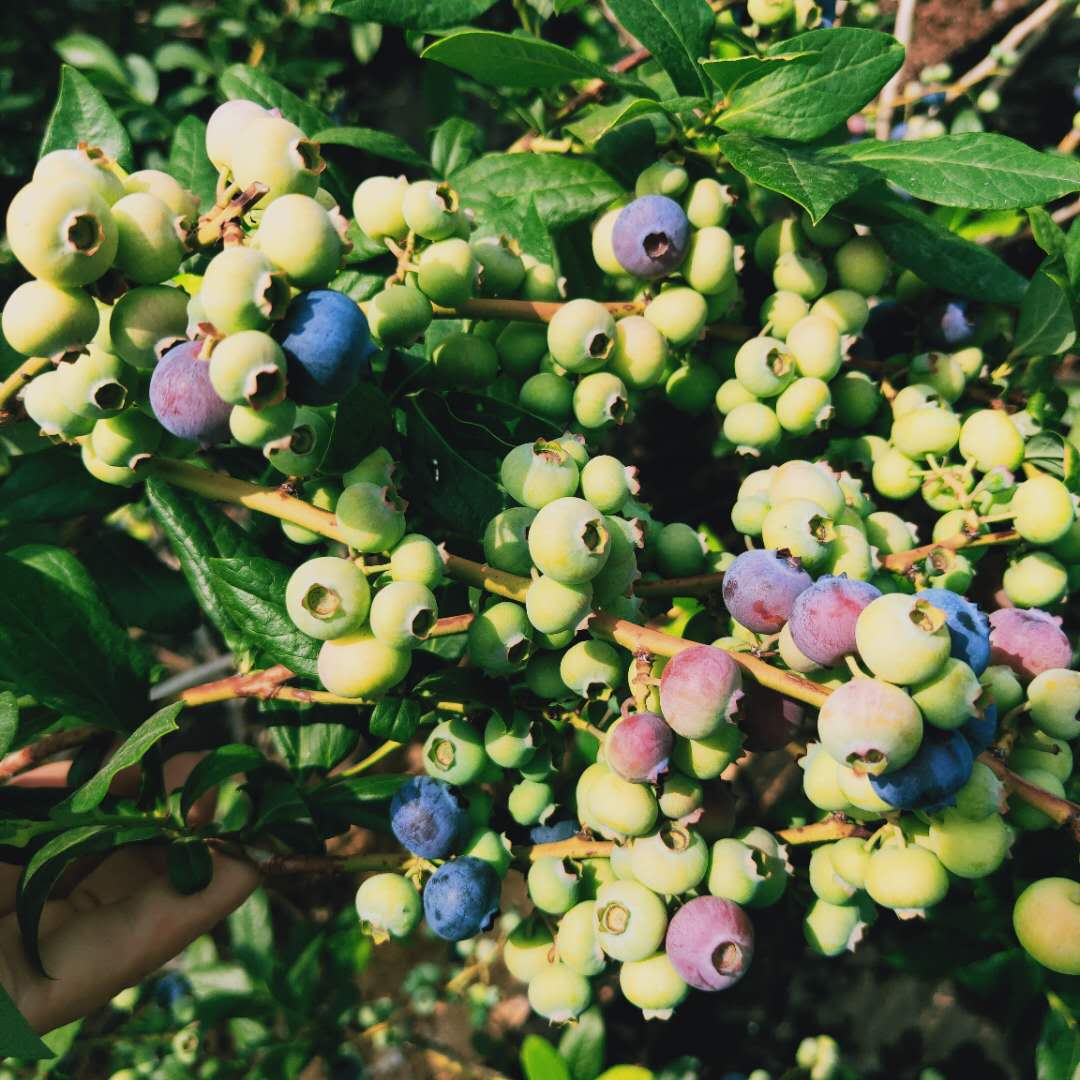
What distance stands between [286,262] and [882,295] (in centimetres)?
127

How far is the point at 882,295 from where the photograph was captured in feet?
5.69

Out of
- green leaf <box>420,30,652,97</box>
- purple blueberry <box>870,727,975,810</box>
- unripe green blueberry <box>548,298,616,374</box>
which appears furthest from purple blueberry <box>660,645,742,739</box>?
green leaf <box>420,30,652,97</box>

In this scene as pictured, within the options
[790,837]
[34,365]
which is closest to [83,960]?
[34,365]

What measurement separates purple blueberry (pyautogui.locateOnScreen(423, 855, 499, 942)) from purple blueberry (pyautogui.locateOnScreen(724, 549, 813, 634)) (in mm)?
549

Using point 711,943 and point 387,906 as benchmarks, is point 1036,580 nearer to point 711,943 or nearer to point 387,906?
point 711,943

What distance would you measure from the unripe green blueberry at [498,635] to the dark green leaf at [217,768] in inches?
21.6

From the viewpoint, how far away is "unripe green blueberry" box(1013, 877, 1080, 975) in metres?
1.11

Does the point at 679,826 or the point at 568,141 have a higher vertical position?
the point at 568,141

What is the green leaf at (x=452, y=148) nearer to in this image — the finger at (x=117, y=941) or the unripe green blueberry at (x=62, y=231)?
the unripe green blueberry at (x=62, y=231)

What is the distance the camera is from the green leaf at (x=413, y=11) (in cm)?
133

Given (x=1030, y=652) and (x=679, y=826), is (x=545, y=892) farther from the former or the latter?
(x=1030, y=652)

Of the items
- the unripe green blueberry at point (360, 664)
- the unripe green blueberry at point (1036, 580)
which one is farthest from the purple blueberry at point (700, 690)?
the unripe green blueberry at point (1036, 580)

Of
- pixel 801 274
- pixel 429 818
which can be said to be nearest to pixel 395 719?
pixel 429 818

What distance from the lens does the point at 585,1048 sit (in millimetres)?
2037
